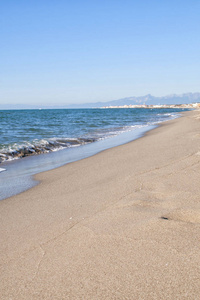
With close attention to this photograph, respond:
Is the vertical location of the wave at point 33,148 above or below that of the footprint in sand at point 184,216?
below

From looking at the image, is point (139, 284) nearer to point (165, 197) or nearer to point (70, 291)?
point (70, 291)

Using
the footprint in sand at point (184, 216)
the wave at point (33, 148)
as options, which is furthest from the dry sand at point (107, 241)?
the wave at point (33, 148)

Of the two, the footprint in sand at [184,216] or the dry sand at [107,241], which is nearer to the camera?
the dry sand at [107,241]

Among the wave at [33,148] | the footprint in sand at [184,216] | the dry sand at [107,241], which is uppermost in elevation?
the footprint in sand at [184,216]

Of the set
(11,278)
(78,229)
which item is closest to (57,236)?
(78,229)

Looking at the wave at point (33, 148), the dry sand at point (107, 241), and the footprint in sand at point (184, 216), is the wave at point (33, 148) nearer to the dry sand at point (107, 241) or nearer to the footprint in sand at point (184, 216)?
the dry sand at point (107, 241)

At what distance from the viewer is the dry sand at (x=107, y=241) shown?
5.85 ft

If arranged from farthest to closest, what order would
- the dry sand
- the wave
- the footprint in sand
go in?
the wave < the footprint in sand < the dry sand

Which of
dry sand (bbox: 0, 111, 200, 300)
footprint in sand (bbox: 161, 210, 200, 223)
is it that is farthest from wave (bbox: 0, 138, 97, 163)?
footprint in sand (bbox: 161, 210, 200, 223)

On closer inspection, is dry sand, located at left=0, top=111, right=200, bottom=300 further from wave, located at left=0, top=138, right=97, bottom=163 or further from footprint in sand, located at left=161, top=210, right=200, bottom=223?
wave, located at left=0, top=138, right=97, bottom=163

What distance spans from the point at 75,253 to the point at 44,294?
0.46m

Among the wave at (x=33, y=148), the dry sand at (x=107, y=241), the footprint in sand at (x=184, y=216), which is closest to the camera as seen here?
the dry sand at (x=107, y=241)

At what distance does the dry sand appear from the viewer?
1784 mm

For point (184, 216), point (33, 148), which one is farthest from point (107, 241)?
point (33, 148)
